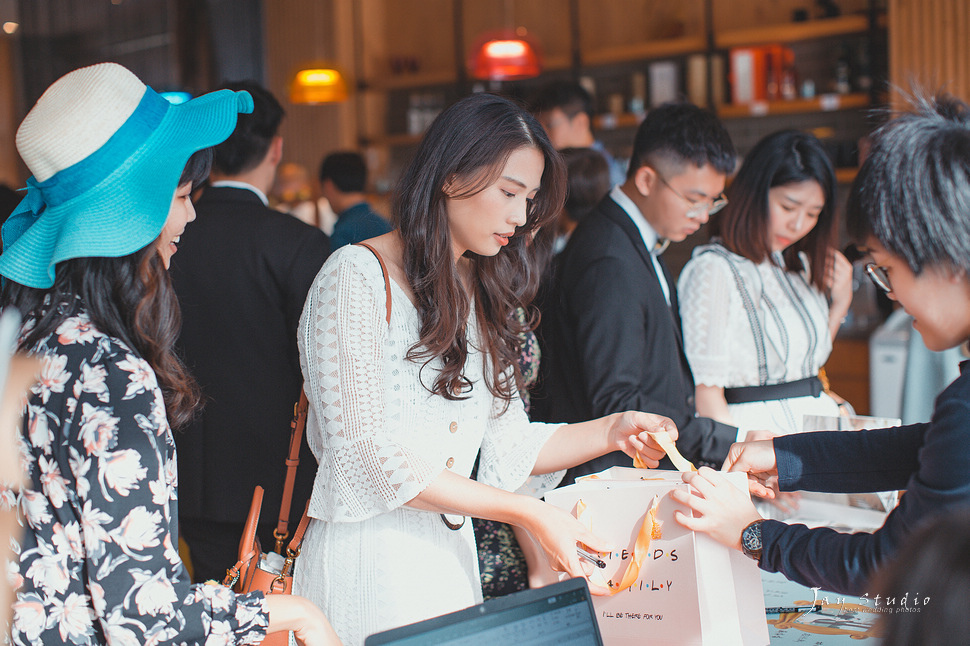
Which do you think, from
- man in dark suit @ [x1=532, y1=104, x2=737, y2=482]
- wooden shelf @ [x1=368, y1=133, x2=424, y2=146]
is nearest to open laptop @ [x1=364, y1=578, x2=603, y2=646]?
man in dark suit @ [x1=532, y1=104, x2=737, y2=482]

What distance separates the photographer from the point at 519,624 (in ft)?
3.45

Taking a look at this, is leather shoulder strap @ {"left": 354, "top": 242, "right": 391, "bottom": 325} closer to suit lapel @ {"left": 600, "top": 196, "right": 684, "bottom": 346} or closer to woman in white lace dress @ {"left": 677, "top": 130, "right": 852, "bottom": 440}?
suit lapel @ {"left": 600, "top": 196, "right": 684, "bottom": 346}

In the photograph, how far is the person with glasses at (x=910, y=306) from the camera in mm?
1104

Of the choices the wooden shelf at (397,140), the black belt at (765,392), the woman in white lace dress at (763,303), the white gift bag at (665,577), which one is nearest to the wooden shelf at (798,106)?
the wooden shelf at (397,140)

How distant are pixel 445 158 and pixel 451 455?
1.78ft

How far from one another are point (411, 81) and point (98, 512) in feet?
21.4

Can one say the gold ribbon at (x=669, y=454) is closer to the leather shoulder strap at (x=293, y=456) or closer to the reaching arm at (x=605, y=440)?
the reaching arm at (x=605, y=440)

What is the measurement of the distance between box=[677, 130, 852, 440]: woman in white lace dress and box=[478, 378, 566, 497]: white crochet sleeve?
0.76 m

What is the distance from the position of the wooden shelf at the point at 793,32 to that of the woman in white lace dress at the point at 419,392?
4390mm

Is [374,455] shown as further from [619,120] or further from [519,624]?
[619,120]

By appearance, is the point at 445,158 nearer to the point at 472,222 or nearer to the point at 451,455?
the point at 472,222

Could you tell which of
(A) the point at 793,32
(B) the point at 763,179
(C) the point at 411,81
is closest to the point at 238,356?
(B) the point at 763,179

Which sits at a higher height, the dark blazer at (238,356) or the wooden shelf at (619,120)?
the wooden shelf at (619,120)

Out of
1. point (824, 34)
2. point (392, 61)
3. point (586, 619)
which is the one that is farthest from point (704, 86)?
point (586, 619)
